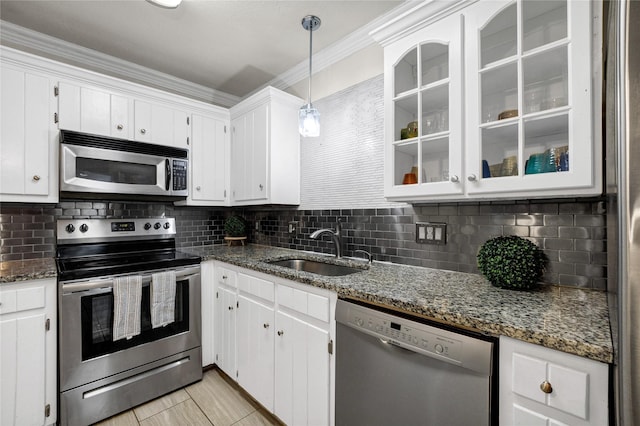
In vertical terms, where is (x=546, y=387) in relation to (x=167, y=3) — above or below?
below

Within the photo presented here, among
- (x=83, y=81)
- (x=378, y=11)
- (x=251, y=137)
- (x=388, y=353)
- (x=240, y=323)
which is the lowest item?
(x=240, y=323)

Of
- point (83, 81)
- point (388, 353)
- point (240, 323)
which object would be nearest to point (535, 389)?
point (388, 353)

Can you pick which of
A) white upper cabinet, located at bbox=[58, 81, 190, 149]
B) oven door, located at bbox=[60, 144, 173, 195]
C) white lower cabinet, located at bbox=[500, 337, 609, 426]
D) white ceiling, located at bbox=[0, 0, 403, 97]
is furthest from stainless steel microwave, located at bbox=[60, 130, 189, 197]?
white lower cabinet, located at bbox=[500, 337, 609, 426]

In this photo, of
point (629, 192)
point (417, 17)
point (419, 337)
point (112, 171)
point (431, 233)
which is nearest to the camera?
point (629, 192)

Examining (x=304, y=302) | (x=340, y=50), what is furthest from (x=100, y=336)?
(x=340, y=50)

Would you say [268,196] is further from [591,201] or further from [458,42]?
[591,201]

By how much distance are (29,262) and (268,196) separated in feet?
5.46

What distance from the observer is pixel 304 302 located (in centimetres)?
154

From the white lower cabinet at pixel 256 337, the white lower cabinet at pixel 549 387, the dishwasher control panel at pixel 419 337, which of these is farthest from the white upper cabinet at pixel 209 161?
the white lower cabinet at pixel 549 387

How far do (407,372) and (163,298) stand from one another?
5.48 feet

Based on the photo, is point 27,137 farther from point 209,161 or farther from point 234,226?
point 234,226

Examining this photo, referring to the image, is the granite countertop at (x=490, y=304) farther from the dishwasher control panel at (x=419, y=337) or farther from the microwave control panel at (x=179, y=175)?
the microwave control panel at (x=179, y=175)

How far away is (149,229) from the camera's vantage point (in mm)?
2564

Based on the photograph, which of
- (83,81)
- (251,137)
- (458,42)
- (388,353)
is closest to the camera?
(388,353)
